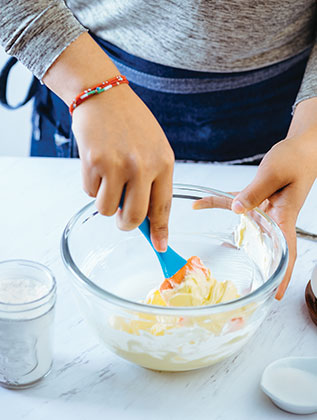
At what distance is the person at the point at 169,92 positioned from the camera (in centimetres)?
67

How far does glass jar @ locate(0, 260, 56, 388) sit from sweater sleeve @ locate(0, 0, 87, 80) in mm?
282

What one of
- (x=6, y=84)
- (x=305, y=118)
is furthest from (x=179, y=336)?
(x=6, y=84)

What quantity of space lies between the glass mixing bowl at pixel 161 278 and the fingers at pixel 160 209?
95 millimetres

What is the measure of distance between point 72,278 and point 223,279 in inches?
11.2

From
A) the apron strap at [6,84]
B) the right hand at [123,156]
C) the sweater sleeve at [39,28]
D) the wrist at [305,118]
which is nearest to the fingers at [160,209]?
the right hand at [123,156]

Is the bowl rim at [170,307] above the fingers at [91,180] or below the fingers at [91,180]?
below

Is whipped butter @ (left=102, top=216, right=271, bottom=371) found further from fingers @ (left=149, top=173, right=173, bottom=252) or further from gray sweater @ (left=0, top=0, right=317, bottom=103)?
gray sweater @ (left=0, top=0, right=317, bottom=103)

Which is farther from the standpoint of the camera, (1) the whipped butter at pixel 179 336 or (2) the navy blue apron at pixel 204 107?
(2) the navy blue apron at pixel 204 107

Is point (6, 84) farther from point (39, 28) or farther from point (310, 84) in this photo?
point (310, 84)

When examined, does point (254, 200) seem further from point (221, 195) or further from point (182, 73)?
point (182, 73)

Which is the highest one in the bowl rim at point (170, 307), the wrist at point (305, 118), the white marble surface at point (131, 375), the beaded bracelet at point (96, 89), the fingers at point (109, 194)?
the beaded bracelet at point (96, 89)

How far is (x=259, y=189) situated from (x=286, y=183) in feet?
0.23

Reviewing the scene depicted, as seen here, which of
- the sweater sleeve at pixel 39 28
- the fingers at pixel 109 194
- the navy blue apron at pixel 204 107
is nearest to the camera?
the fingers at pixel 109 194

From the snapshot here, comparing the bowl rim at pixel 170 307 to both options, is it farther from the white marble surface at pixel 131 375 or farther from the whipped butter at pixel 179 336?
the white marble surface at pixel 131 375
